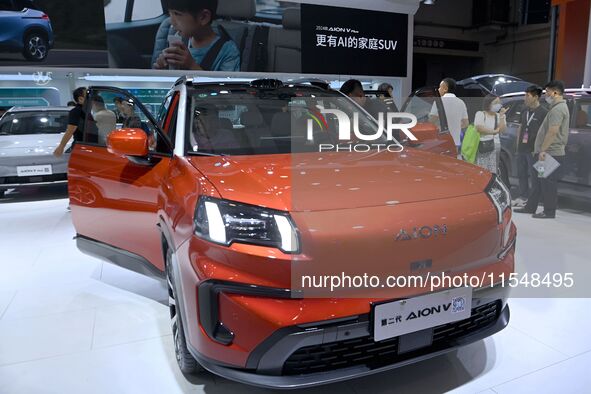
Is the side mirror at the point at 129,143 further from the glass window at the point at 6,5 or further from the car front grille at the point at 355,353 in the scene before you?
the glass window at the point at 6,5

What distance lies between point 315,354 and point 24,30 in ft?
25.1

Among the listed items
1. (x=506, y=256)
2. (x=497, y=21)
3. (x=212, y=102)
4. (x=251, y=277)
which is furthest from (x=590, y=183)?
(x=497, y=21)

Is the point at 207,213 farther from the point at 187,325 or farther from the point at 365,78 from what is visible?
the point at 365,78

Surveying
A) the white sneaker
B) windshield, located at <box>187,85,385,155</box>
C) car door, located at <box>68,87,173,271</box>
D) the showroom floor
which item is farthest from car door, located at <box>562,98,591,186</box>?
car door, located at <box>68,87,173,271</box>

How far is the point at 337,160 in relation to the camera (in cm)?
202

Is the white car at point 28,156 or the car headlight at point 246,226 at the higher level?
the car headlight at point 246,226

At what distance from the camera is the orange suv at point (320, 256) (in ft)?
4.54

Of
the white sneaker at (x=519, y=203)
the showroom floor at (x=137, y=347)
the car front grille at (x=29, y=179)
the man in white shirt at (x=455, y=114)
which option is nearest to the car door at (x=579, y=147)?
the white sneaker at (x=519, y=203)

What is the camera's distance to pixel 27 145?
5574mm

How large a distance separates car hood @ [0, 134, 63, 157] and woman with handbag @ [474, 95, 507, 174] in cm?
504

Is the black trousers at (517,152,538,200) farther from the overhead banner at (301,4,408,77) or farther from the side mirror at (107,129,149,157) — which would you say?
the overhead banner at (301,4,408,77)

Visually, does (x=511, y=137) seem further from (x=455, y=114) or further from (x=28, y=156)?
(x=28, y=156)

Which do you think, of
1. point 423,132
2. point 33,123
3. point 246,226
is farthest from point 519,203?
point 33,123

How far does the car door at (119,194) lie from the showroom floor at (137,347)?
1.22 ft
